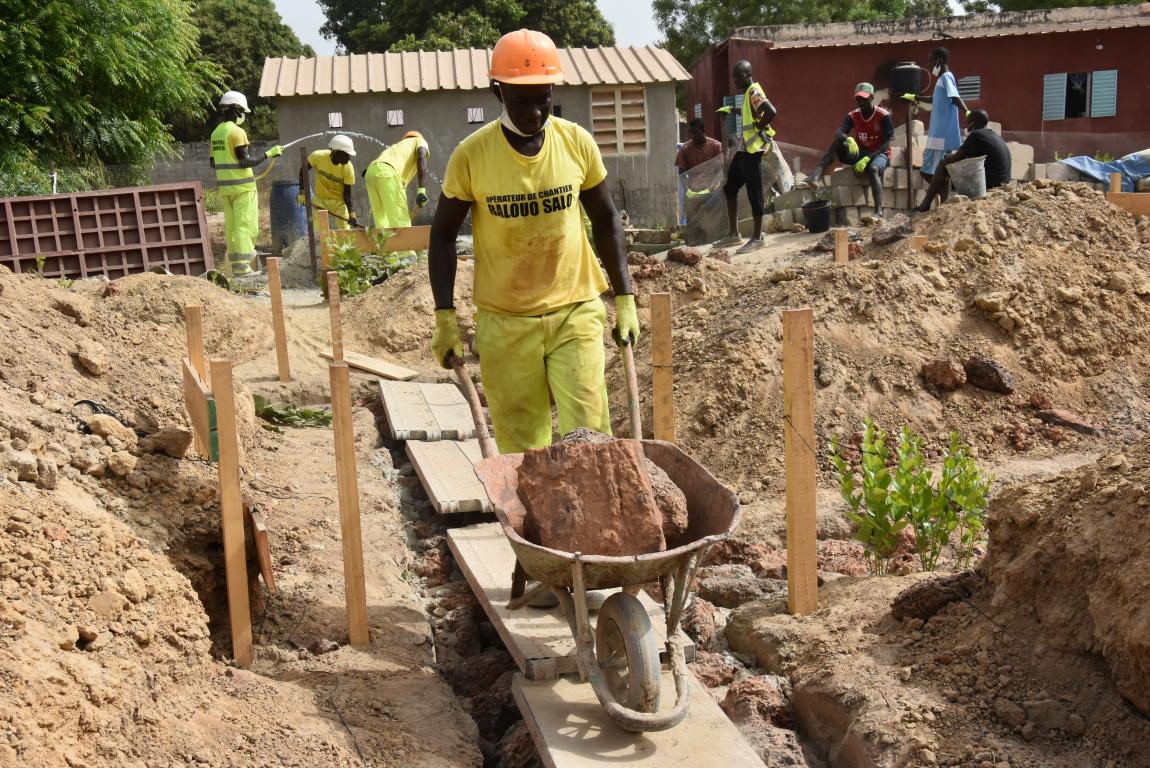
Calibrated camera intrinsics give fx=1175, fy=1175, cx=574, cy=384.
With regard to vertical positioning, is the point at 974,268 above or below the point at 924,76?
below

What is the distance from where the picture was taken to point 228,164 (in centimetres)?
1370

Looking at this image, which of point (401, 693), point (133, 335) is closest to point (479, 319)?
point (401, 693)

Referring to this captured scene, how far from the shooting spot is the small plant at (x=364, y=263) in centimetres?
1199

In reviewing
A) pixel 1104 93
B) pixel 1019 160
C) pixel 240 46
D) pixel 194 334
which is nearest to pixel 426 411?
pixel 194 334

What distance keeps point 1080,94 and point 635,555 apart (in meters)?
22.7

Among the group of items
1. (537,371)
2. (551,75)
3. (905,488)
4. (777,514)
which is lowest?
(777,514)

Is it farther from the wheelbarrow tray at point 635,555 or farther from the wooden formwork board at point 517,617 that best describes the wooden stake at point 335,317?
the wheelbarrow tray at point 635,555

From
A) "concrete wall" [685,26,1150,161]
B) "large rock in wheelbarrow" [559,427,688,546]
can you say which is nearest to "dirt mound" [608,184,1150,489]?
"large rock in wheelbarrow" [559,427,688,546]

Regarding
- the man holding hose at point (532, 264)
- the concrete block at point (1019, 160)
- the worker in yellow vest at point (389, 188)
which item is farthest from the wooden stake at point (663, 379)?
the concrete block at point (1019, 160)

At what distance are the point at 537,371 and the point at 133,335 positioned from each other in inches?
182

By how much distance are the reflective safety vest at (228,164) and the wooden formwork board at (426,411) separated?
18.8 feet

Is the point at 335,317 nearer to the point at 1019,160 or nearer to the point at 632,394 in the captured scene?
the point at 632,394

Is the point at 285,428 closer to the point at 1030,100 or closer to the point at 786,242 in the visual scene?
the point at 786,242

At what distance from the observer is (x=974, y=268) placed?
8391mm
